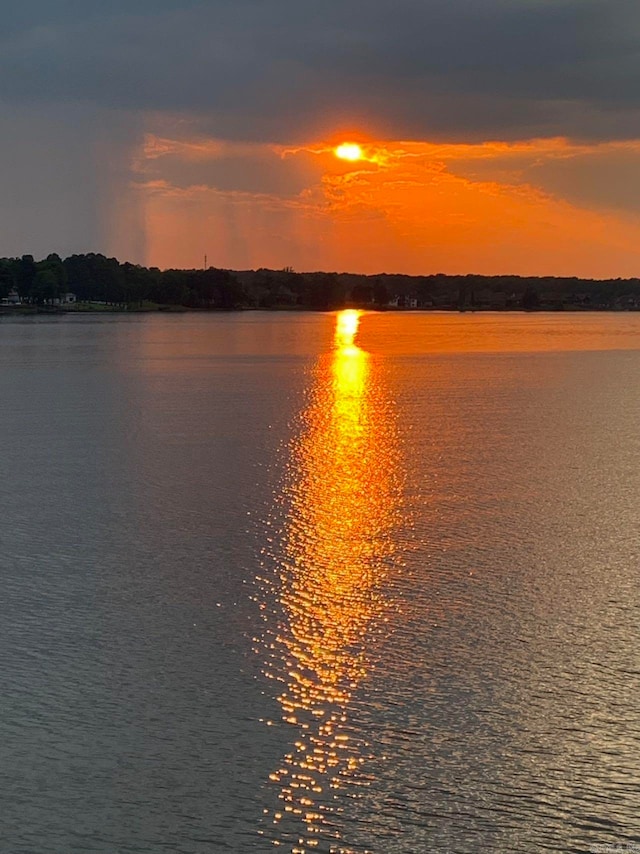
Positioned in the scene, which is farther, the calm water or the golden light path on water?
the golden light path on water

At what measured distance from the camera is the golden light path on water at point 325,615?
7137 mm

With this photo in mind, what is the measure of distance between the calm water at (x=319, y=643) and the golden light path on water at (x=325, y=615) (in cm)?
3

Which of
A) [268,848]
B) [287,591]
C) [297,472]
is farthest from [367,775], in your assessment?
[297,472]

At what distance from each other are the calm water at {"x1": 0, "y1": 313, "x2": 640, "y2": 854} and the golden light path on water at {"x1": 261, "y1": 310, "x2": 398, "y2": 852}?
0.10 ft

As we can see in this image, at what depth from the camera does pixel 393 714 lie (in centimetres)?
849

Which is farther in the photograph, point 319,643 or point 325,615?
point 325,615

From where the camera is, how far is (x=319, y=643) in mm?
10102

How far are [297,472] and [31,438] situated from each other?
7.13 m

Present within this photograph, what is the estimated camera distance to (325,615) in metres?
10.9

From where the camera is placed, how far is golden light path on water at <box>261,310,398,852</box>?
7.14 m

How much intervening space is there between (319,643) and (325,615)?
2.75 ft

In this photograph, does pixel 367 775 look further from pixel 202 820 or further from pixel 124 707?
pixel 124 707

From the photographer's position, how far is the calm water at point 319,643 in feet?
22.9

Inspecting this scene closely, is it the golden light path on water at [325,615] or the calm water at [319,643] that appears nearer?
the calm water at [319,643]
